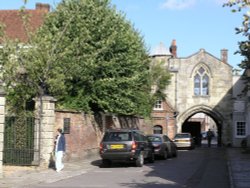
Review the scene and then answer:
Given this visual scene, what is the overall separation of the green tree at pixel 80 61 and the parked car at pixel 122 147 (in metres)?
3.34

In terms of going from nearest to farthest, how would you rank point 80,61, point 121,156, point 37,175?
point 37,175 < point 121,156 < point 80,61

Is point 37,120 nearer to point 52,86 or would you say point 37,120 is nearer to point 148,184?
point 52,86

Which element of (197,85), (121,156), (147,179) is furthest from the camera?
(197,85)

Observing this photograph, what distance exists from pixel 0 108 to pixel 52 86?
549 centimetres

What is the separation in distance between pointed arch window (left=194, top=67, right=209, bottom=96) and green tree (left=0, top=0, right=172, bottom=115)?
25.0 m

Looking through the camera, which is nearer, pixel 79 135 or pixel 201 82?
pixel 79 135

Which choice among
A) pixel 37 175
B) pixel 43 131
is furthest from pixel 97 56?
pixel 37 175

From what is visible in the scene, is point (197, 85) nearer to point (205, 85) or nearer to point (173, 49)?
point (205, 85)

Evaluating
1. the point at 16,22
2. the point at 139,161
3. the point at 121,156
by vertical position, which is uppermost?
the point at 16,22

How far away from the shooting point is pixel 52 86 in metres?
21.5

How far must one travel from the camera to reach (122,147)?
72.6ft

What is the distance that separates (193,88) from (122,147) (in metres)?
36.4

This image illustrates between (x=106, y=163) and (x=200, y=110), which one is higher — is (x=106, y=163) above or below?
below

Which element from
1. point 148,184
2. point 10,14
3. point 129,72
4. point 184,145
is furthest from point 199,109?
point 148,184
